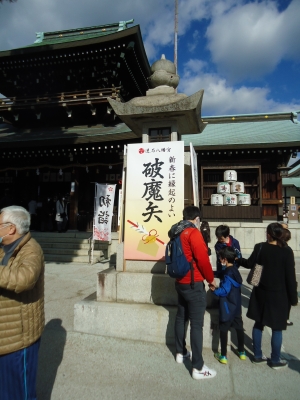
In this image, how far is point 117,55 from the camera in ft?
39.8

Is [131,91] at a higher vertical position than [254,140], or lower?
higher

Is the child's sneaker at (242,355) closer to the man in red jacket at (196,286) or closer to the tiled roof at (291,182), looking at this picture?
the man in red jacket at (196,286)

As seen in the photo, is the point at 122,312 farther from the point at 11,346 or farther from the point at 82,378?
the point at 11,346

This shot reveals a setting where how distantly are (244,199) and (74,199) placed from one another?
7.14m

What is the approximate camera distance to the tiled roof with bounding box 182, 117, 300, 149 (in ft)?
35.0

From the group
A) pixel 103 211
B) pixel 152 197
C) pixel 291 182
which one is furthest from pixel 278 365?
pixel 291 182

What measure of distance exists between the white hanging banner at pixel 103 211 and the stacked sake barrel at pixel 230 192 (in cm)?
452

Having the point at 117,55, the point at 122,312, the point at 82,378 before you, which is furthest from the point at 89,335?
the point at 117,55

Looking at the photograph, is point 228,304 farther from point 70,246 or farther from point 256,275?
point 70,246

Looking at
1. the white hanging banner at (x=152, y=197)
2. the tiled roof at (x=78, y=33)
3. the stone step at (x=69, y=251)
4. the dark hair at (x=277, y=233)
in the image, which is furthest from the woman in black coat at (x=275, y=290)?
the tiled roof at (x=78, y=33)

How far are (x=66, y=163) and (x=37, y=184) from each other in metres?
1.97

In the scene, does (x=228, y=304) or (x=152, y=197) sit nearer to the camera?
(x=228, y=304)

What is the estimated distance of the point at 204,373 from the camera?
279cm

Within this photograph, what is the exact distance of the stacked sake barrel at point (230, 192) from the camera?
10945 millimetres
